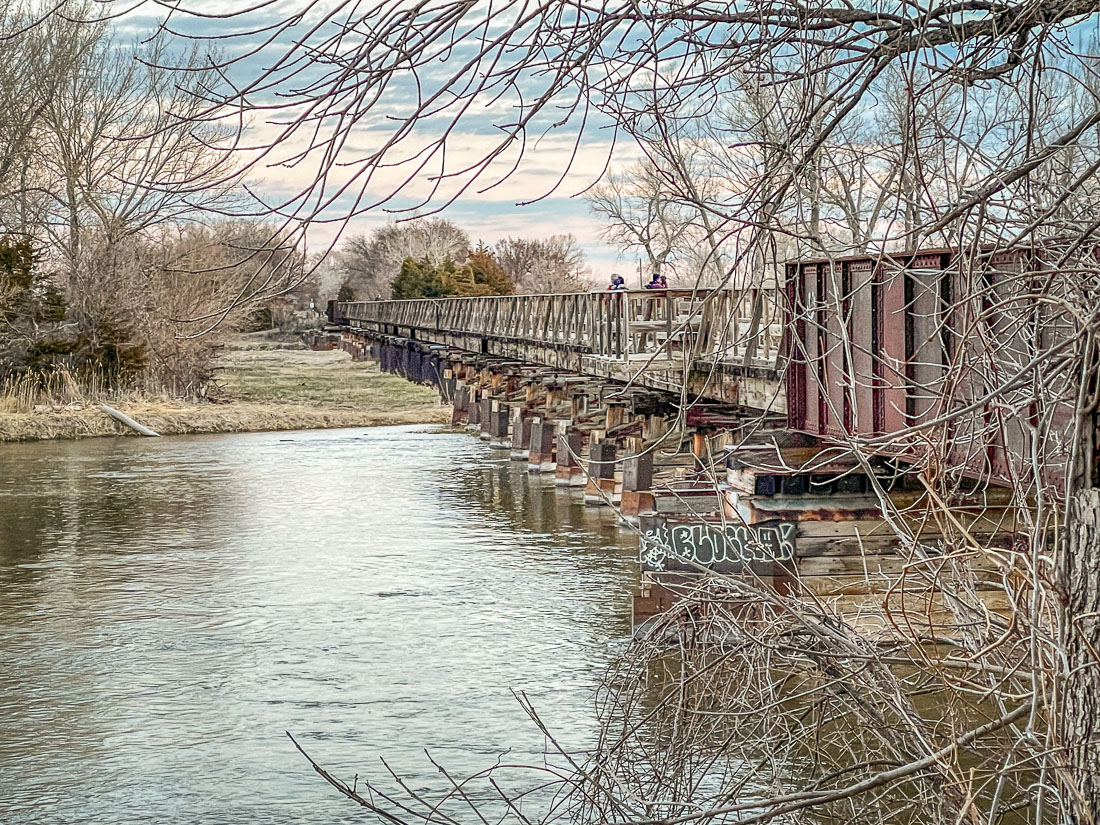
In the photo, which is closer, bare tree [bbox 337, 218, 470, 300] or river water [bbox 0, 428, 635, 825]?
river water [bbox 0, 428, 635, 825]

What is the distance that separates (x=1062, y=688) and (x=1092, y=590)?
1.47 ft

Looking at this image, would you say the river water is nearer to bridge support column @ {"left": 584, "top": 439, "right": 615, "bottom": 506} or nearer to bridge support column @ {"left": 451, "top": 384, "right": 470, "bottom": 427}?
bridge support column @ {"left": 584, "top": 439, "right": 615, "bottom": 506}

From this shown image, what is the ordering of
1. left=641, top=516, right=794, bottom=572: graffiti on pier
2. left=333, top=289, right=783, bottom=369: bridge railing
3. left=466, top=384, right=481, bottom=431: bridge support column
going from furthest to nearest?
left=466, top=384, right=481, bottom=431: bridge support column, left=333, top=289, right=783, bottom=369: bridge railing, left=641, top=516, right=794, bottom=572: graffiti on pier

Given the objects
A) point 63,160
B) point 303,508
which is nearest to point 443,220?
point 63,160

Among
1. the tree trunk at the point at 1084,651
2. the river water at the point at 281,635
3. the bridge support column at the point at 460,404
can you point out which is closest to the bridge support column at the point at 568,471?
the river water at the point at 281,635

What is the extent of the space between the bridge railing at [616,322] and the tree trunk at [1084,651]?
1.06 m

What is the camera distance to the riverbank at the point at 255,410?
32562 mm

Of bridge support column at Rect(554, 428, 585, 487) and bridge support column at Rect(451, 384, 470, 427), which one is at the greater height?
bridge support column at Rect(451, 384, 470, 427)

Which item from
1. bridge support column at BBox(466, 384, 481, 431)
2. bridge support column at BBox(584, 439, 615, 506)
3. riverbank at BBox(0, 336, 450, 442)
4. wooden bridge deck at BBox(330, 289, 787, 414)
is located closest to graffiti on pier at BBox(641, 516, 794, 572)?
wooden bridge deck at BBox(330, 289, 787, 414)

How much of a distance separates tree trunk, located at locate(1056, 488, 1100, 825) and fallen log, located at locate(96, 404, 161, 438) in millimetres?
30902

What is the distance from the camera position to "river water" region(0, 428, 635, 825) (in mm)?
8578

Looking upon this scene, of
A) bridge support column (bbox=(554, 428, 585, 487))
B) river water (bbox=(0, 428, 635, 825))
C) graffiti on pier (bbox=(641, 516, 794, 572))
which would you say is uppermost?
graffiti on pier (bbox=(641, 516, 794, 572))

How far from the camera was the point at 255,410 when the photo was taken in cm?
3591

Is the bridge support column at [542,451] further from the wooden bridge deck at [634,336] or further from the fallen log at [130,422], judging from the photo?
the fallen log at [130,422]
